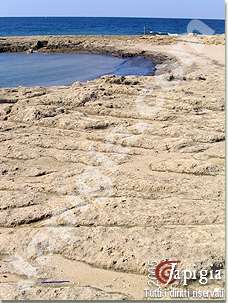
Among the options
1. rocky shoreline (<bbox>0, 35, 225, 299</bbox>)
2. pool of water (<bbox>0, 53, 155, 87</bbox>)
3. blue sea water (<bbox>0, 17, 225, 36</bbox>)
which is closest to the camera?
rocky shoreline (<bbox>0, 35, 225, 299</bbox>)

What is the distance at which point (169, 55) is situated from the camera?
30.0 metres

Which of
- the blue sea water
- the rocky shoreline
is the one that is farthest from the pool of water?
the blue sea water

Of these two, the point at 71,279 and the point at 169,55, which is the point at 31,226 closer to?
the point at 71,279

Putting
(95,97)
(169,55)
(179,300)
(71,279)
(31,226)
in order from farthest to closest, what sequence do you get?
(169,55) < (95,97) < (31,226) < (71,279) < (179,300)

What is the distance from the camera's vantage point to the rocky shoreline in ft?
18.5

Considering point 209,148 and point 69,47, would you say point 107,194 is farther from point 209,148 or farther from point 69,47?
point 69,47

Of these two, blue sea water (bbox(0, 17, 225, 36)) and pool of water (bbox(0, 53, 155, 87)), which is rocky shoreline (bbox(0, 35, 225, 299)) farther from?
blue sea water (bbox(0, 17, 225, 36))

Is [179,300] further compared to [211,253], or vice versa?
[211,253]

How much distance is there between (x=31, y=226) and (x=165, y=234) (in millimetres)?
1818

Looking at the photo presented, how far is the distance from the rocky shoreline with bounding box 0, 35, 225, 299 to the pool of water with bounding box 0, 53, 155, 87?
7.55 metres

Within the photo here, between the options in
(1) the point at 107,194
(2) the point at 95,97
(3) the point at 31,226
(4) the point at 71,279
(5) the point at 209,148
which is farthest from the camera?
(2) the point at 95,97

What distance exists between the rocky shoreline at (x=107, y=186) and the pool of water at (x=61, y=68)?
7552 millimetres

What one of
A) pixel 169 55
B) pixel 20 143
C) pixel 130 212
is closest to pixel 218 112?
pixel 20 143

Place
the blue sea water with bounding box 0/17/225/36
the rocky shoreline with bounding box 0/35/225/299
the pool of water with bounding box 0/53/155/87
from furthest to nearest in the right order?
the blue sea water with bounding box 0/17/225/36 < the pool of water with bounding box 0/53/155/87 < the rocky shoreline with bounding box 0/35/225/299
